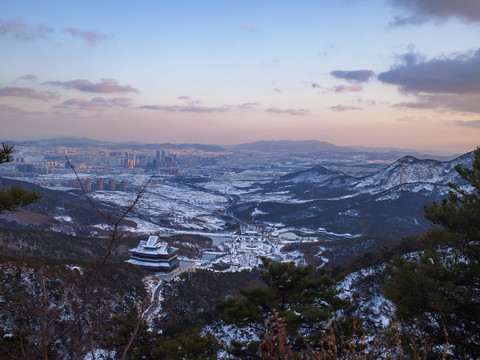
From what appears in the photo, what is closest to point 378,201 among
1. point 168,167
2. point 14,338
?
point 14,338

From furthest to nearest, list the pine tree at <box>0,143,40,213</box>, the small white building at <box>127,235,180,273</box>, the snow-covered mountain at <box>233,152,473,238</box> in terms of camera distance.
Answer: the snow-covered mountain at <box>233,152,473,238</box> < the small white building at <box>127,235,180,273</box> < the pine tree at <box>0,143,40,213</box>

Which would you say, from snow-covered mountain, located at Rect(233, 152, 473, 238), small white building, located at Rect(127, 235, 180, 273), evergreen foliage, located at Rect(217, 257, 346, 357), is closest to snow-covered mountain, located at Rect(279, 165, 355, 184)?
snow-covered mountain, located at Rect(233, 152, 473, 238)

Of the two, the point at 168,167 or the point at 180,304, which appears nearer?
the point at 180,304

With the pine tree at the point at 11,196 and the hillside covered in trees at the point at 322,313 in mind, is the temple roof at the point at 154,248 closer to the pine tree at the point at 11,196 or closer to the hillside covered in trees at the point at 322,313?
the hillside covered in trees at the point at 322,313

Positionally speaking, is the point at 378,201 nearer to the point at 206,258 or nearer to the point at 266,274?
the point at 206,258

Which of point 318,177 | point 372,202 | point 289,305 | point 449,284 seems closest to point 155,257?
point 289,305

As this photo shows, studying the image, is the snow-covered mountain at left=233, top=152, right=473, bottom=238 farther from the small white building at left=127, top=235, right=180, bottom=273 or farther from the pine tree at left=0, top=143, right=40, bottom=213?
the pine tree at left=0, top=143, right=40, bottom=213

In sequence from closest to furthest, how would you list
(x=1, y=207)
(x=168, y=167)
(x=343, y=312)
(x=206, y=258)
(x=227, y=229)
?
(x=1, y=207) → (x=343, y=312) → (x=206, y=258) → (x=227, y=229) → (x=168, y=167)

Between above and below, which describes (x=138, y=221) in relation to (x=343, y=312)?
below
